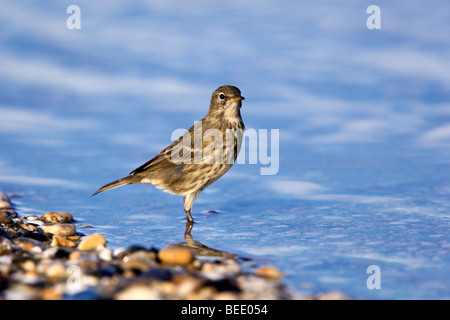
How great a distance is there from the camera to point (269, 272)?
19.9 ft

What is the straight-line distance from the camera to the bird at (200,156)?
8508 mm

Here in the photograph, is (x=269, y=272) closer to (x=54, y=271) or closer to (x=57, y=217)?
(x=54, y=271)

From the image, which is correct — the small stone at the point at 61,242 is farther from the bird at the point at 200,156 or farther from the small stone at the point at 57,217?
the bird at the point at 200,156

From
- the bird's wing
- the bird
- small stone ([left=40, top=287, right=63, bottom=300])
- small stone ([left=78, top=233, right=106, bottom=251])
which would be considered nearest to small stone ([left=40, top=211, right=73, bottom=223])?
the bird

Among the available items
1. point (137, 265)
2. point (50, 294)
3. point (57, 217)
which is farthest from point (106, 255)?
point (57, 217)

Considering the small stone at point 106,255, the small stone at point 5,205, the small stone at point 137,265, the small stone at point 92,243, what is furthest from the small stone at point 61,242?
the small stone at point 5,205

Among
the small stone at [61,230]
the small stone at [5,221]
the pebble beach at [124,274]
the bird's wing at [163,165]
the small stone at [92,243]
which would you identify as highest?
the bird's wing at [163,165]

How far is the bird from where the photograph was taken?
335 inches

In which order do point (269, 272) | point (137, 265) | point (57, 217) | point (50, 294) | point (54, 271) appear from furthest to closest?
1. point (57, 217)
2. point (269, 272)
3. point (137, 265)
4. point (54, 271)
5. point (50, 294)

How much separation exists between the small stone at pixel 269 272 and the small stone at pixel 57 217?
322cm

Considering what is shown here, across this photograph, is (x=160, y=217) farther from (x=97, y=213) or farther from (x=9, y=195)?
(x=9, y=195)

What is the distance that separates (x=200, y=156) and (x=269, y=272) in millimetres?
2779

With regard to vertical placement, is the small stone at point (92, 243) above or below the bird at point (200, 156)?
below

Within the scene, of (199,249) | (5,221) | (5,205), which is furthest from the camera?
(5,205)
